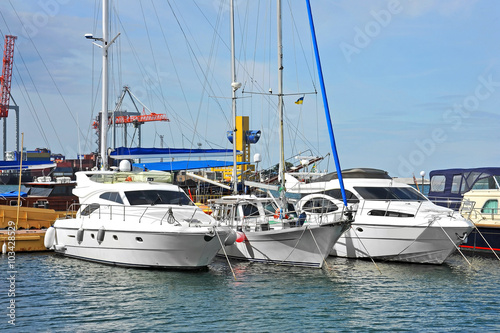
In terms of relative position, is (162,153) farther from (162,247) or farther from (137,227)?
(162,247)

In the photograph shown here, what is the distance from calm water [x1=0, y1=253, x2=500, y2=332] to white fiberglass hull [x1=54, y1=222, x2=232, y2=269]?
1.14 feet

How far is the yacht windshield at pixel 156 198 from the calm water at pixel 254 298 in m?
2.50

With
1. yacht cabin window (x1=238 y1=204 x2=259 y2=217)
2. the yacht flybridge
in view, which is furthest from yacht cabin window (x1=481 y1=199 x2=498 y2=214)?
the yacht flybridge

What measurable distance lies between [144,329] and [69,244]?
32.2 feet

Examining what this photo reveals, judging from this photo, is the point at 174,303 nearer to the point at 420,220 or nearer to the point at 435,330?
the point at 435,330

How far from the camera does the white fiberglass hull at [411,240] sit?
20461 mm

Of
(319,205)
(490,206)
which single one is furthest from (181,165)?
(490,206)

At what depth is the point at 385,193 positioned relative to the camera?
901 inches

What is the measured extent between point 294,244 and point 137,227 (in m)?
5.39

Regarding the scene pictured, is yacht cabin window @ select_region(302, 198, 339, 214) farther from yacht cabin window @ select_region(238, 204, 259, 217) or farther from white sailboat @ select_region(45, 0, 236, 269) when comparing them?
Result: white sailboat @ select_region(45, 0, 236, 269)

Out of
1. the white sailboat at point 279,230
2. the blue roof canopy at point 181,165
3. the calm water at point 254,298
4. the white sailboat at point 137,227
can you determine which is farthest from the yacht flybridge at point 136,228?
the blue roof canopy at point 181,165

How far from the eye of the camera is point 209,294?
1589 centimetres

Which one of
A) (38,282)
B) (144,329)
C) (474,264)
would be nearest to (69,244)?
(38,282)

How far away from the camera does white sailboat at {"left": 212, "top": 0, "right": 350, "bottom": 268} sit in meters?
19.3
